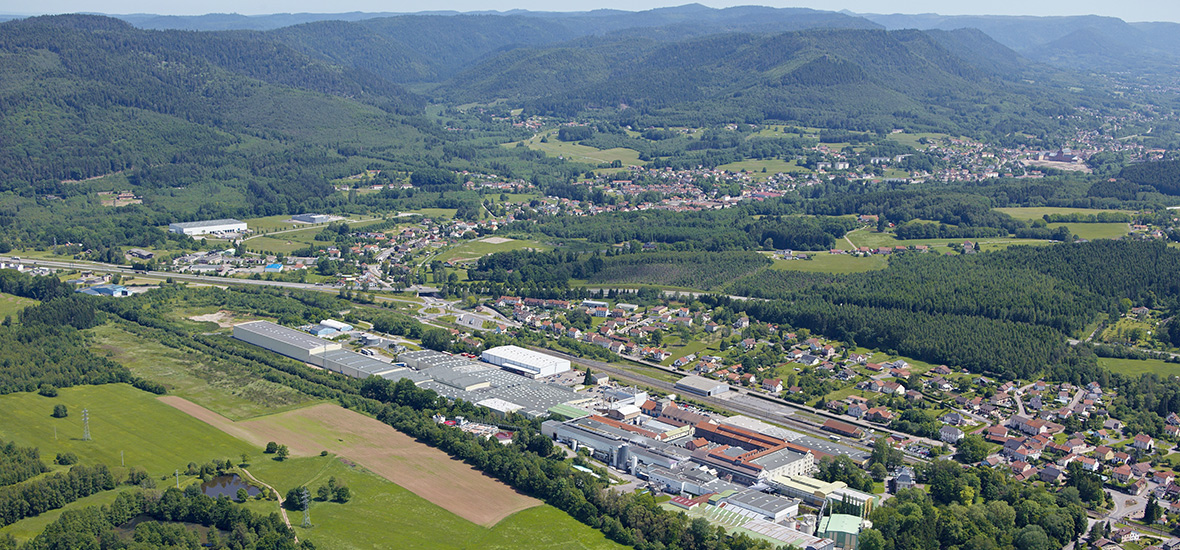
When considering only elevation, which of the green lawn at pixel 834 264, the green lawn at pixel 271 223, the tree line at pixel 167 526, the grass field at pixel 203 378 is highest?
the tree line at pixel 167 526

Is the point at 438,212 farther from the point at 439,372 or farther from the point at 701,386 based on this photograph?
the point at 701,386

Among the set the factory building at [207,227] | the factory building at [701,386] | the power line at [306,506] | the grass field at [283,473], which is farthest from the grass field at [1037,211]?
the power line at [306,506]

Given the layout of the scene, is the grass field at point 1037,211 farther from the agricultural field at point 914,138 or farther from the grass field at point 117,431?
the grass field at point 117,431

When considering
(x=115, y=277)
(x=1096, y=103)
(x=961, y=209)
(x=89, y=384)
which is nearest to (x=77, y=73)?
(x=115, y=277)

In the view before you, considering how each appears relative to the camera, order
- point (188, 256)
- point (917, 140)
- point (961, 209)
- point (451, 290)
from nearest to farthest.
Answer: point (451, 290), point (188, 256), point (961, 209), point (917, 140)

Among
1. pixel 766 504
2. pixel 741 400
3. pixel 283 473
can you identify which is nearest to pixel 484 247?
pixel 741 400

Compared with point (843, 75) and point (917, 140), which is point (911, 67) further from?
point (917, 140)

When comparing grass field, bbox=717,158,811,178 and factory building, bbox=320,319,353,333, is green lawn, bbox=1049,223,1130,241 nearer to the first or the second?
grass field, bbox=717,158,811,178
